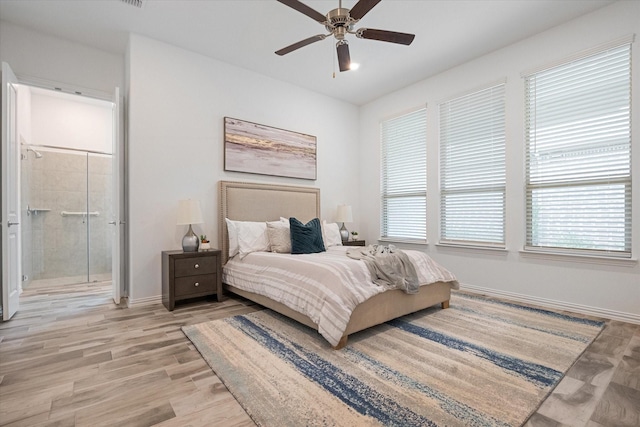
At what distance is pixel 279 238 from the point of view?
12.6 feet

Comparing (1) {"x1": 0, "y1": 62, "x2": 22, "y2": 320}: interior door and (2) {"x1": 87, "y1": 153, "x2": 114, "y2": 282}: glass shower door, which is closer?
(1) {"x1": 0, "y1": 62, "x2": 22, "y2": 320}: interior door

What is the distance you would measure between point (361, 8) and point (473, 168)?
274cm

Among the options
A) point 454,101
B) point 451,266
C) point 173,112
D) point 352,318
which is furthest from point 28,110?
point 451,266

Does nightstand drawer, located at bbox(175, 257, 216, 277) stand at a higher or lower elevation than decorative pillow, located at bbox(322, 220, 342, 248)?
lower

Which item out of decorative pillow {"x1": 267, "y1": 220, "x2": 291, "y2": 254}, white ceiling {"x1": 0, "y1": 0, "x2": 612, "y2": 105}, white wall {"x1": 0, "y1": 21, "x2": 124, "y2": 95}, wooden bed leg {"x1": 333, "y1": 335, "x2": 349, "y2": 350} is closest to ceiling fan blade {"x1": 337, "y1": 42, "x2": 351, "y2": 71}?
white ceiling {"x1": 0, "y1": 0, "x2": 612, "y2": 105}

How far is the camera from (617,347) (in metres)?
2.37

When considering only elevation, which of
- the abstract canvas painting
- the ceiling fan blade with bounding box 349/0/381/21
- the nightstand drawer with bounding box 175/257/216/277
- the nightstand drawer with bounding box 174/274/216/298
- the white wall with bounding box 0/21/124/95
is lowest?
the nightstand drawer with bounding box 174/274/216/298

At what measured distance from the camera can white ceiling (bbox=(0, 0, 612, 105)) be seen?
3.01 meters

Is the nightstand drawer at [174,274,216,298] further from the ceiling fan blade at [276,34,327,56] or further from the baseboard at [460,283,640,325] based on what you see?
the baseboard at [460,283,640,325]

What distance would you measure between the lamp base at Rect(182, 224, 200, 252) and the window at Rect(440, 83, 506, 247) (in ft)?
10.9

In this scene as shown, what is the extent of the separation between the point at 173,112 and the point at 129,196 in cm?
113

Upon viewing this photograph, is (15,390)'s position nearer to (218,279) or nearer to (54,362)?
(54,362)

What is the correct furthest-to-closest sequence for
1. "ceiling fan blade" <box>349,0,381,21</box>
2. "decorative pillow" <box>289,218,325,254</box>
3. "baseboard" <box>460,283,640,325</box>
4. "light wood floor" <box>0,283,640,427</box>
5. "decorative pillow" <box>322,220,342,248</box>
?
1. "decorative pillow" <box>322,220,342,248</box>
2. "decorative pillow" <box>289,218,325,254</box>
3. "baseboard" <box>460,283,640,325</box>
4. "ceiling fan blade" <box>349,0,381,21</box>
5. "light wood floor" <box>0,283,640,427</box>

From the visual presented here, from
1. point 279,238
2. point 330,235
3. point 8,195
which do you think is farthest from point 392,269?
point 8,195
